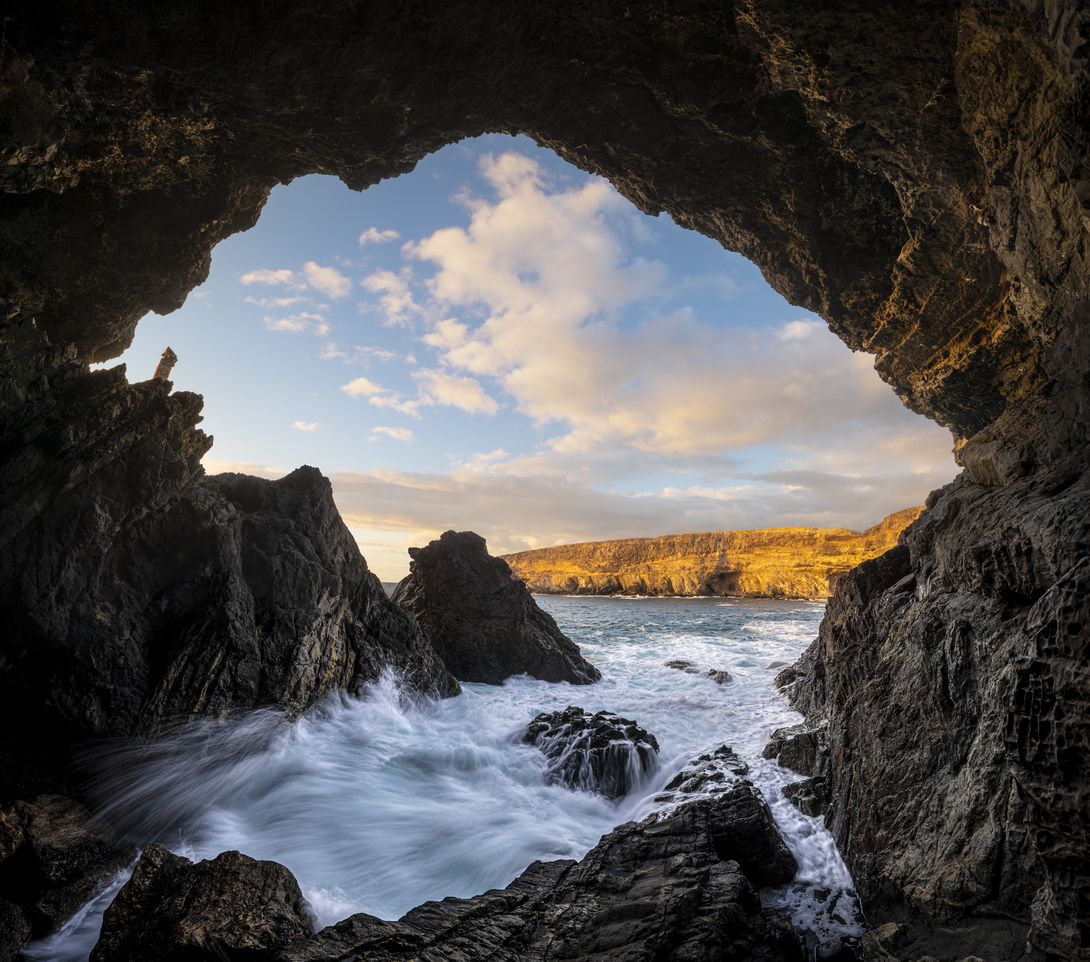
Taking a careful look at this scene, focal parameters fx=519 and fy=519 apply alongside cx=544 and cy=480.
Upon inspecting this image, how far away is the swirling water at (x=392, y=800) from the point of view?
561 cm

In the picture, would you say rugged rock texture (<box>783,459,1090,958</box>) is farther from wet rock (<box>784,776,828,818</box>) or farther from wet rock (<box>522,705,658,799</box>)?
wet rock (<box>522,705,658,799</box>)

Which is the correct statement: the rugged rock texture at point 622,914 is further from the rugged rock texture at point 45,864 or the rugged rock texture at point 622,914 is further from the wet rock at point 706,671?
the wet rock at point 706,671

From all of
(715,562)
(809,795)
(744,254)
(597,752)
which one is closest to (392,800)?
(597,752)

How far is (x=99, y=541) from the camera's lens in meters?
7.92

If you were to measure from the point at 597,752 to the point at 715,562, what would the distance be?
92.0 metres

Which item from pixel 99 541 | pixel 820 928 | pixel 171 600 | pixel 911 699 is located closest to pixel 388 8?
pixel 99 541

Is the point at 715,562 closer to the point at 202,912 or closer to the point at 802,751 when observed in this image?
the point at 802,751

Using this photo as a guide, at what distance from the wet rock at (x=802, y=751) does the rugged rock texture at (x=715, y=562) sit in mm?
69707

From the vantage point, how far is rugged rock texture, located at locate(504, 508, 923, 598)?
83375 mm

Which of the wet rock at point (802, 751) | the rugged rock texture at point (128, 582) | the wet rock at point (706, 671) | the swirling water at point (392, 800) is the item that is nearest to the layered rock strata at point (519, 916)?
the swirling water at point (392, 800)

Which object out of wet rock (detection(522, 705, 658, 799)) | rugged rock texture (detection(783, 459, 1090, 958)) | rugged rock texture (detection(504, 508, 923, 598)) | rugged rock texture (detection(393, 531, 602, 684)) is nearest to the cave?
rugged rock texture (detection(783, 459, 1090, 958))

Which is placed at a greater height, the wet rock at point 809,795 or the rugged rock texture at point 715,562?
the wet rock at point 809,795

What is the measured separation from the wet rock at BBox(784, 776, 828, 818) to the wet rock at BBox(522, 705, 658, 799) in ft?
7.92

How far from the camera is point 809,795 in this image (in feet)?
21.9
